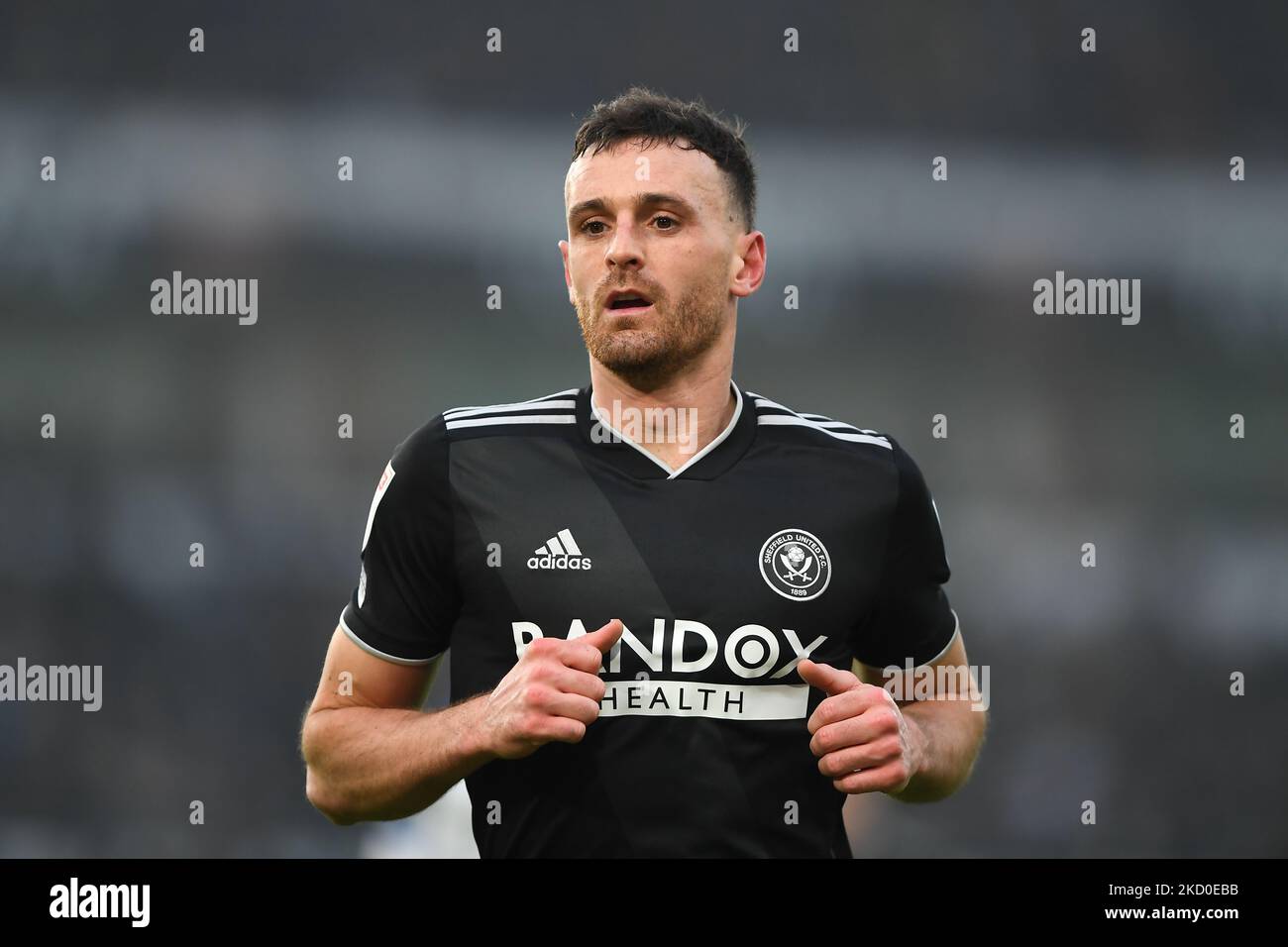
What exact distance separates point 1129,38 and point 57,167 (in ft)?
22.8

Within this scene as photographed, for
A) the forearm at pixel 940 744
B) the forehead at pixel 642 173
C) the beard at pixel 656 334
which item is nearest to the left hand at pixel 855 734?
the forearm at pixel 940 744

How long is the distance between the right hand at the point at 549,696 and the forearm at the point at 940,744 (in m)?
0.85

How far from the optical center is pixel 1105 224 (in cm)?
835

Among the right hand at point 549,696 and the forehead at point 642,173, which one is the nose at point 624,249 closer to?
→ the forehead at point 642,173

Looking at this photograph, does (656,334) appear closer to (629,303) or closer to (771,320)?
(629,303)

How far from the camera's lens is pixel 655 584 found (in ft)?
9.87

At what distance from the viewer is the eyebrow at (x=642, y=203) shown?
3.08m

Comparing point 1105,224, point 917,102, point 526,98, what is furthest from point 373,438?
point 1105,224

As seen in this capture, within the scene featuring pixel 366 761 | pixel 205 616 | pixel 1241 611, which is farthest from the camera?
pixel 1241 611

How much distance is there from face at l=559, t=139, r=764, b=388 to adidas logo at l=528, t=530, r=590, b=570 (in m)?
0.46

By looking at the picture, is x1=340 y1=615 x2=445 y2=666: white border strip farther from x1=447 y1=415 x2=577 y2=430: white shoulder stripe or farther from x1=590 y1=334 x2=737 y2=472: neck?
x1=590 y1=334 x2=737 y2=472: neck

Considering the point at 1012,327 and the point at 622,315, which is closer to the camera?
the point at 622,315

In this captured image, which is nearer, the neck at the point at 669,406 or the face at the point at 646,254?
the face at the point at 646,254
